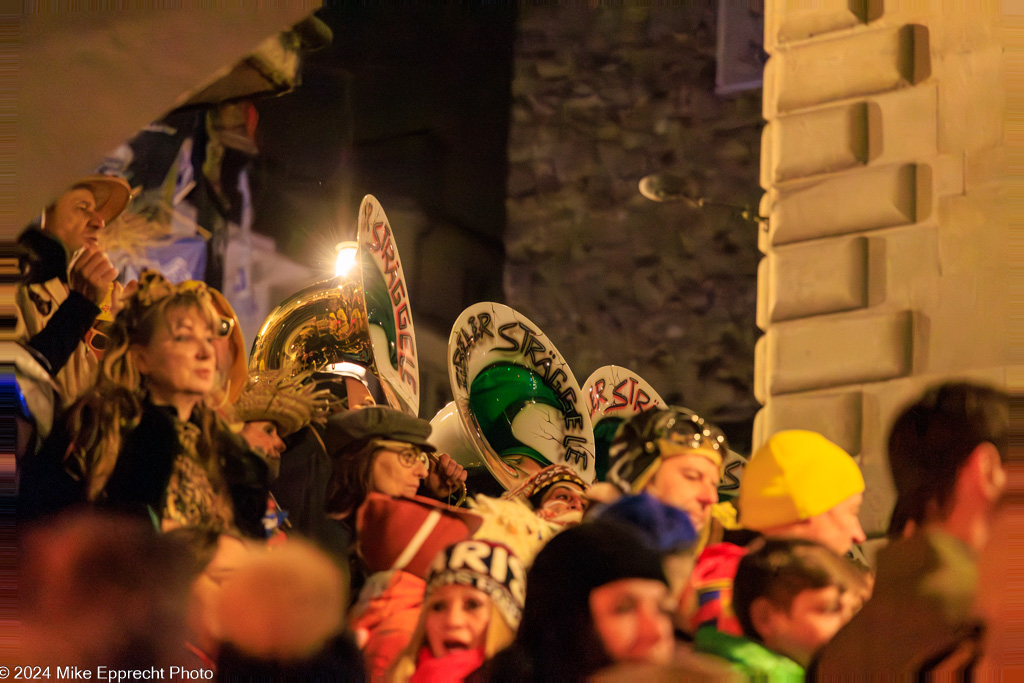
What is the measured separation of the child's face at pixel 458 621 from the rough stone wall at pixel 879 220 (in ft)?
1.68

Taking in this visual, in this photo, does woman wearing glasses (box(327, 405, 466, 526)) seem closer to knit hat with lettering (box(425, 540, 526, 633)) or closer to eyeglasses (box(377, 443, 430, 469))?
eyeglasses (box(377, 443, 430, 469))

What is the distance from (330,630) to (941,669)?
2.60 ft

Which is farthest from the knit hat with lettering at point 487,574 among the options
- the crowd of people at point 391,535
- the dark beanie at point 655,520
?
the dark beanie at point 655,520

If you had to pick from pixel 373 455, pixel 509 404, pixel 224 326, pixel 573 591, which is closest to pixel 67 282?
pixel 224 326

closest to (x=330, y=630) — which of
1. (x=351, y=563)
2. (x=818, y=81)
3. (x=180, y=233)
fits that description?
(x=351, y=563)

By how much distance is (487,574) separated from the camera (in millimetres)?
1270

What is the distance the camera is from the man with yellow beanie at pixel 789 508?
51.1 inches

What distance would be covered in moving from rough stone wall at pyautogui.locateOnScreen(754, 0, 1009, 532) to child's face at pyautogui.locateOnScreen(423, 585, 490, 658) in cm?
51

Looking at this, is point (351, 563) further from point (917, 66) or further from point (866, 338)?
point (917, 66)

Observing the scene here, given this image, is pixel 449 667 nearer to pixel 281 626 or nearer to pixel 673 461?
pixel 281 626

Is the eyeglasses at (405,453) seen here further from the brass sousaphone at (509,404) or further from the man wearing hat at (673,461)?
the man wearing hat at (673,461)

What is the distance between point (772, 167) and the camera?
156 centimetres

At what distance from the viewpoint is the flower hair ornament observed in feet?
4.78

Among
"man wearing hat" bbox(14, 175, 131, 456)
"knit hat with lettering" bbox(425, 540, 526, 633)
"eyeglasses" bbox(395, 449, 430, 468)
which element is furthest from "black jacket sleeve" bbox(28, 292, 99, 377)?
"knit hat with lettering" bbox(425, 540, 526, 633)
